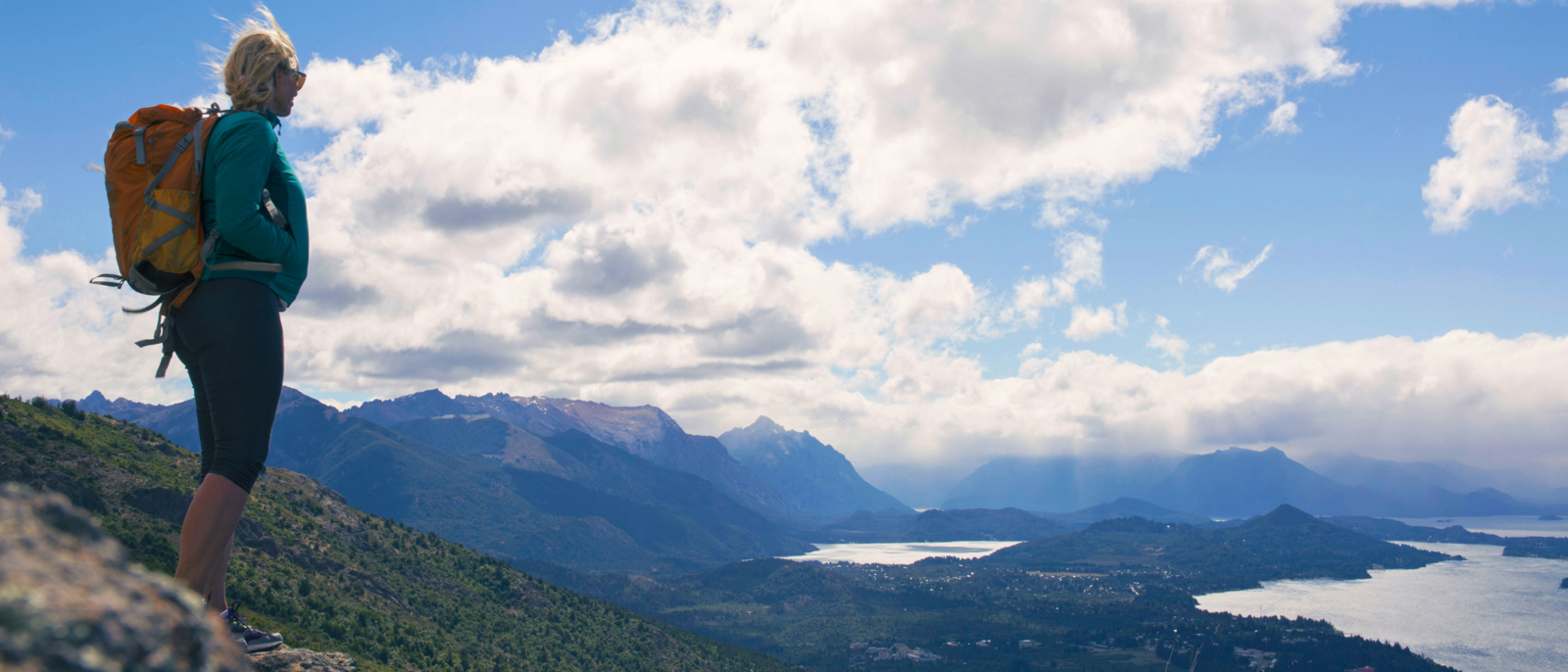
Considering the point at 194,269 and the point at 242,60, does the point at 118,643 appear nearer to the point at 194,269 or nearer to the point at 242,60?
the point at 194,269

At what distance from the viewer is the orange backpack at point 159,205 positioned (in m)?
5.94

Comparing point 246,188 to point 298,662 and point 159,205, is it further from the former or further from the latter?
point 298,662

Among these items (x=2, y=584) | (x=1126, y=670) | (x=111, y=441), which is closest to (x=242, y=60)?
(x=2, y=584)

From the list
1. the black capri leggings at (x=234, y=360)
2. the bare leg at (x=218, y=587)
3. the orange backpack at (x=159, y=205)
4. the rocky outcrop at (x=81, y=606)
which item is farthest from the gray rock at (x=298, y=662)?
the rocky outcrop at (x=81, y=606)

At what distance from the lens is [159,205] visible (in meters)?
5.94

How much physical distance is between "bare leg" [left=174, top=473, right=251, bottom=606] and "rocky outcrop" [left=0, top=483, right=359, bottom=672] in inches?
141

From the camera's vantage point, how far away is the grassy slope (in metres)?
56.1

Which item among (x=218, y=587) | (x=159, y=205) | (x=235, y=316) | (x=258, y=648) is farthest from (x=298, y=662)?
(x=159, y=205)

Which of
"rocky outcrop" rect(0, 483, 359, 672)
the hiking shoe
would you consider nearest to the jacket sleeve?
the hiking shoe

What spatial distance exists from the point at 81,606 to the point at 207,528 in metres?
4.62

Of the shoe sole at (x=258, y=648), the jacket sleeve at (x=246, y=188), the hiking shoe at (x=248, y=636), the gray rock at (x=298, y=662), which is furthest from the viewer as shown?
the gray rock at (x=298, y=662)

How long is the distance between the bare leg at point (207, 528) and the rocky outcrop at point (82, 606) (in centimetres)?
358

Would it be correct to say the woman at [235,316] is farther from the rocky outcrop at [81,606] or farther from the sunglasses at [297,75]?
the rocky outcrop at [81,606]

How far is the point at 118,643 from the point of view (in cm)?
210
